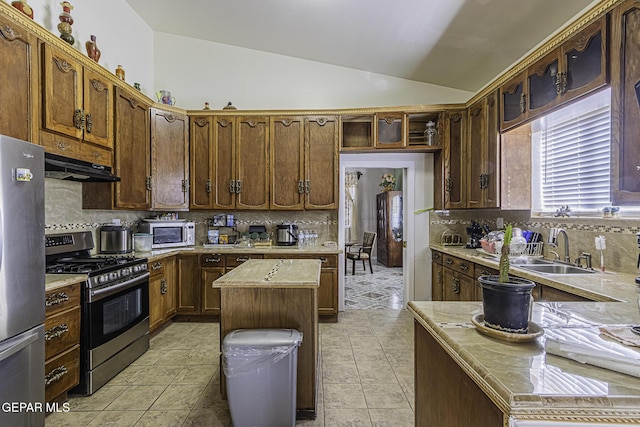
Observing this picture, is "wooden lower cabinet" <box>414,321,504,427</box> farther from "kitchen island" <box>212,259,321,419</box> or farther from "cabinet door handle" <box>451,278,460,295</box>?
"cabinet door handle" <box>451,278,460,295</box>

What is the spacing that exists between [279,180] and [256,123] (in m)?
0.79

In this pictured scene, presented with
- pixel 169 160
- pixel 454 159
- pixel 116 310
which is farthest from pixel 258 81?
pixel 116 310

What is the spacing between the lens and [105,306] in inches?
93.8

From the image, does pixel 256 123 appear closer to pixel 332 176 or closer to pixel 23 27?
pixel 332 176

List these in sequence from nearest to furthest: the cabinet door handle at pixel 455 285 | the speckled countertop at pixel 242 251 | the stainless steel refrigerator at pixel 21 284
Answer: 1. the stainless steel refrigerator at pixel 21 284
2. the cabinet door handle at pixel 455 285
3. the speckled countertop at pixel 242 251

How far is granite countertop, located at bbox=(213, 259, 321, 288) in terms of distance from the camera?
1.98 meters

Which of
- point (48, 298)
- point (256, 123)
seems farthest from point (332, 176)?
point (48, 298)

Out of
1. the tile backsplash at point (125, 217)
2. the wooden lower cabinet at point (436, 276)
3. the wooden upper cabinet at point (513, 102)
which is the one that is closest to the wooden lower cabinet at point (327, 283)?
the tile backsplash at point (125, 217)

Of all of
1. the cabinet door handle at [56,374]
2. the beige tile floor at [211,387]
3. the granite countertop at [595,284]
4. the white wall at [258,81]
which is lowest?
the beige tile floor at [211,387]

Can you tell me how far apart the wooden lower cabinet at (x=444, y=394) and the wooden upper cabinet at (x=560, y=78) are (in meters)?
1.92

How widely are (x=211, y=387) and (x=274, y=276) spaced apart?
107cm

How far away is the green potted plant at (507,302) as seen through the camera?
2.93ft

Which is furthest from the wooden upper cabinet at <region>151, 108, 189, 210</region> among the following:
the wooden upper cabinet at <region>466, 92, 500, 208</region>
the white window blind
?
the white window blind

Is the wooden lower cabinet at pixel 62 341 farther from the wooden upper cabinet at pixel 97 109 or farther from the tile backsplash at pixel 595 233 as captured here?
the tile backsplash at pixel 595 233
